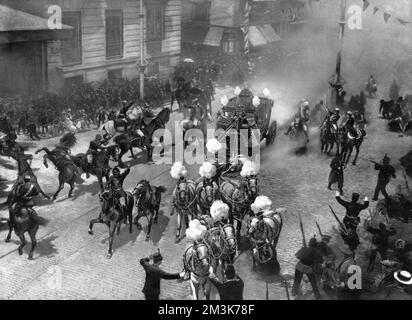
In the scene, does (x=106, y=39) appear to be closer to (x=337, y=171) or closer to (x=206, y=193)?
(x=337, y=171)

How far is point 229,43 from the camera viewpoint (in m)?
38.8

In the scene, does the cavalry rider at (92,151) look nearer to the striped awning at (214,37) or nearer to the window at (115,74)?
the window at (115,74)

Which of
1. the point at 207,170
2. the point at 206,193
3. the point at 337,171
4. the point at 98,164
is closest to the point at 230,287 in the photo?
the point at 206,193

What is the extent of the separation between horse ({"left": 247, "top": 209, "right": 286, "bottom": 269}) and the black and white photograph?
0.03 meters

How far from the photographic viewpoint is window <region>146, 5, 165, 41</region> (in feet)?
110

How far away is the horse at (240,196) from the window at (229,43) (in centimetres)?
2701

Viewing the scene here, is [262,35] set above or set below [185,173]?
above

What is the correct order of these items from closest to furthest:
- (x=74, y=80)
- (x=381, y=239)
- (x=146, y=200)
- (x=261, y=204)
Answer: (x=261, y=204) → (x=381, y=239) → (x=146, y=200) → (x=74, y=80)

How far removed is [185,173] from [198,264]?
10.8ft

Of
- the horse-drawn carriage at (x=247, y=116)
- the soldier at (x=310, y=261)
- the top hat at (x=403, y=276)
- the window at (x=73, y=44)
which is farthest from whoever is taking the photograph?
the window at (x=73, y=44)

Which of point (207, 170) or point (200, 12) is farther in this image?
point (200, 12)

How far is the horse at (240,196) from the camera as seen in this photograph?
12.5 metres

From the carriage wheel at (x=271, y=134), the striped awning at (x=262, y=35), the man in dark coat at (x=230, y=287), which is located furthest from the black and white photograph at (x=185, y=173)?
the striped awning at (x=262, y=35)

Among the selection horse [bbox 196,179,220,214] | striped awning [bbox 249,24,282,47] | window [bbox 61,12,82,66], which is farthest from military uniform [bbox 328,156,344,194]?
striped awning [bbox 249,24,282,47]
